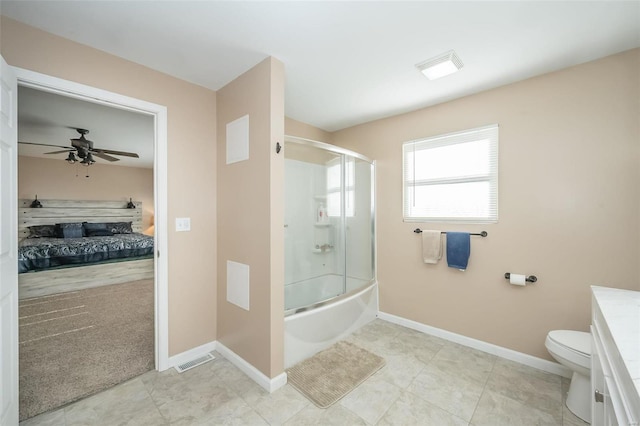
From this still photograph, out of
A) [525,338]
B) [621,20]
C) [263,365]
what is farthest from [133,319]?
[621,20]

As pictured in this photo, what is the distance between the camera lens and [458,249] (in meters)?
2.54

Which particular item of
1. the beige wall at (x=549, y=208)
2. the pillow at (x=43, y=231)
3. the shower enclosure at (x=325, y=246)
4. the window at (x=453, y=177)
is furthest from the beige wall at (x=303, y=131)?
the pillow at (x=43, y=231)

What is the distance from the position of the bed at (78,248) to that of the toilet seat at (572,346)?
591 centimetres

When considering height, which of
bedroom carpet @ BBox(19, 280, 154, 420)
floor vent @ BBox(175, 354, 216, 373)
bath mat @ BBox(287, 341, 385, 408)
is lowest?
floor vent @ BBox(175, 354, 216, 373)

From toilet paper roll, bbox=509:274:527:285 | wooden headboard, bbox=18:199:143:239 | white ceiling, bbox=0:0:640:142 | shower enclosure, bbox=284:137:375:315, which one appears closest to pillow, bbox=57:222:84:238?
wooden headboard, bbox=18:199:143:239

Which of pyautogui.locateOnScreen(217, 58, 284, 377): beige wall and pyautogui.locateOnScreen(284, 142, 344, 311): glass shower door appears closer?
pyautogui.locateOnScreen(217, 58, 284, 377): beige wall

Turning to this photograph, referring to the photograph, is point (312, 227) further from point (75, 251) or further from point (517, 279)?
point (75, 251)

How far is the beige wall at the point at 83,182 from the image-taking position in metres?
5.44

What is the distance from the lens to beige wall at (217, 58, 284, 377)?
196 centimetres

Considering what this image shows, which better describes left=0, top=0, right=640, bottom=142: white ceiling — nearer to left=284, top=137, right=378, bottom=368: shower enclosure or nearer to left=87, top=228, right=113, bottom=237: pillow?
left=284, top=137, right=378, bottom=368: shower enclosure

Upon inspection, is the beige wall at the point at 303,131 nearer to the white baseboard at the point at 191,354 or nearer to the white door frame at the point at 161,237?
the white door frame at the point at 161,237

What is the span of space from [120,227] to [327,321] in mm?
6244

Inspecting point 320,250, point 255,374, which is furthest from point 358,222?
point 255,374

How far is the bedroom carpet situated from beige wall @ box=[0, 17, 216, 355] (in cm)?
50
